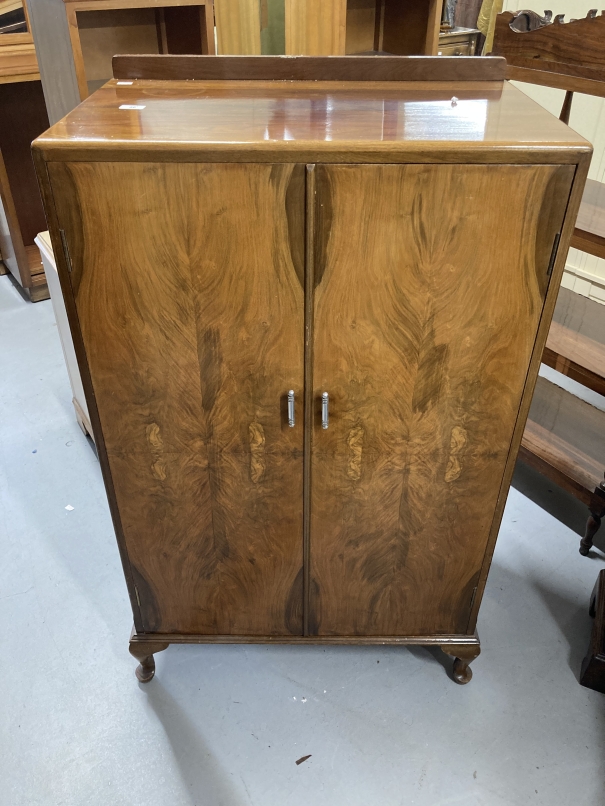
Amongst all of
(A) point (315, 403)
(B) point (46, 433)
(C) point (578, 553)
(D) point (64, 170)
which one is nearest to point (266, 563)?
(A) point (315, 403)

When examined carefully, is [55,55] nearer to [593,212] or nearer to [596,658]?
[593,212]

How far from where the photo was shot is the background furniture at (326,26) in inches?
64.1

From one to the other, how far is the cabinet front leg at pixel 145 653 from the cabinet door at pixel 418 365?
0.40 m

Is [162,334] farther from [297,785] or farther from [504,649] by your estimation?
[504,649]

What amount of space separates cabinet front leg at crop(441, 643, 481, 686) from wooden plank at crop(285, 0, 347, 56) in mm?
1545

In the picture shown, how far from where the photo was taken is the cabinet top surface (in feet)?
2.92

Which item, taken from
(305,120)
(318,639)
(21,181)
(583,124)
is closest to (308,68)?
(305,120)

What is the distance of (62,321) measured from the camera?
6.70 ft

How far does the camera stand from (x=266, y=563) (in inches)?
53.5

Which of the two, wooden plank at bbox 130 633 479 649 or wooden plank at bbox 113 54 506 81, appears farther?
wooden plank at bbox 130 633 479 649

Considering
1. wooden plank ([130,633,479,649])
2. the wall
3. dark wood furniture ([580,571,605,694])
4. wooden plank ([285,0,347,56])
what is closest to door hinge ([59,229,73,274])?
wooden plank ([130,633,479,649])

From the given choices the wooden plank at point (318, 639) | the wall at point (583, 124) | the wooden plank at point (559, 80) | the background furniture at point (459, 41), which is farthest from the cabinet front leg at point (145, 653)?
the background furniture at point (459, 41)

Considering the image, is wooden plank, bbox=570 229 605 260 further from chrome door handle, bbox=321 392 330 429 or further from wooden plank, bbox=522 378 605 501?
chrome door handle, bbox=321 392 330 429

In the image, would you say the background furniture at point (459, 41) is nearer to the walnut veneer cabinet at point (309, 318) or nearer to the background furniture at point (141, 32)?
the background furniture at point (141, 32)
